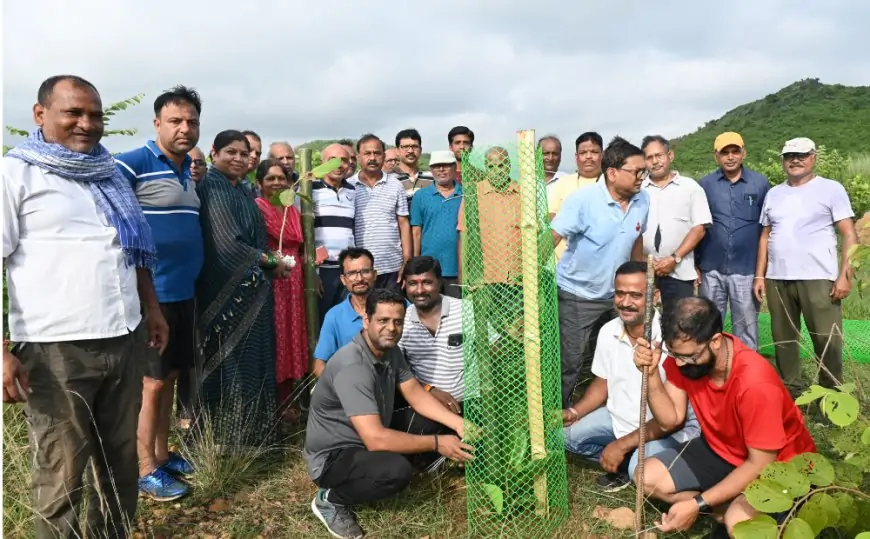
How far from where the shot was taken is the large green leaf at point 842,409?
2.12 m

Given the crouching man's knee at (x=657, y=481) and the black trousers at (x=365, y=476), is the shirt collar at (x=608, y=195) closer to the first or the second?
the crouching man's knee at (x=657, y=481)

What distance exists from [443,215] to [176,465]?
2.86 metres

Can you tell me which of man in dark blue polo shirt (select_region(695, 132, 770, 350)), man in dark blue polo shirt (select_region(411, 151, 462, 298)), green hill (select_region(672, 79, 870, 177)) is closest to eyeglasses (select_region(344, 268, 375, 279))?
man in dark blue polo shirt (select_region(411, 151, 462, 298))

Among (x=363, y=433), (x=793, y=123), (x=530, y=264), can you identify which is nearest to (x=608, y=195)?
(x=530, y=264)

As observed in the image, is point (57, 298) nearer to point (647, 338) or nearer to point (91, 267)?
point (91, 267)

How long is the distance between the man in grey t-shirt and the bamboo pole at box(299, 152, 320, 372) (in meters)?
1.32

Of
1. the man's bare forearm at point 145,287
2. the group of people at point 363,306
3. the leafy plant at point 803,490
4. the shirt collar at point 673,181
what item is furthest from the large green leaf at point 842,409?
the shirt collar at point 673,181

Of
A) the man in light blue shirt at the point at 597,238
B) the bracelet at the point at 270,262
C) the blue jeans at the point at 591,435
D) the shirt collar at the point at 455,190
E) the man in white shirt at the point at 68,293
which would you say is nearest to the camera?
the man in white shirt at the point at 68,293

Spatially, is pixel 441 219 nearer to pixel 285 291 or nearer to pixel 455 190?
pixel 455 190

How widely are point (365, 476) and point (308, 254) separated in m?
1.97

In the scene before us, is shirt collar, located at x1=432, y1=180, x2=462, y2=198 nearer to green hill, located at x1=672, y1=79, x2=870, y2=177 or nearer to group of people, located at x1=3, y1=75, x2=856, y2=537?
group of people, located at x1=3, y1=75, x2=856, y2=537

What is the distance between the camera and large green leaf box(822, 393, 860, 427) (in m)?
2.12

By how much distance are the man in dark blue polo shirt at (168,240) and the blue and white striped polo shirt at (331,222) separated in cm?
138

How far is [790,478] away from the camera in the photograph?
7.34 ft
